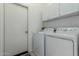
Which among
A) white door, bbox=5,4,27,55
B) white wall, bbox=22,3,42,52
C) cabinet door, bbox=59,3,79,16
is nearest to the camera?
cabinet door, bbox=59,3,79,16

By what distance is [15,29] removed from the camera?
6.03 ft

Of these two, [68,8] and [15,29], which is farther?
[15,29]

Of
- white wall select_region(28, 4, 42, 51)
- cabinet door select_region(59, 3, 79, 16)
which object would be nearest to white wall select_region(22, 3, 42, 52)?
white wall select_region(28, 4, 42, 51)

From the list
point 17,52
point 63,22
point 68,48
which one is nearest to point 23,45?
point 17,52

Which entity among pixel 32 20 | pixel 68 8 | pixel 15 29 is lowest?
pixel 15 29

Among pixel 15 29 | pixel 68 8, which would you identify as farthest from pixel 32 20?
pixel 68 8

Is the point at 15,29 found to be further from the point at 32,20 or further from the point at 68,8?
the point at 68,8

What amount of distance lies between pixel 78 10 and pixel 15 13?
1490 millimetres

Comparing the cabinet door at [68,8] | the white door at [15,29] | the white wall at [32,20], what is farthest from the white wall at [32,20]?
the cabinet door at [68,8]

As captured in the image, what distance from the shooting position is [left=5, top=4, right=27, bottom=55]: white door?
5.58ft

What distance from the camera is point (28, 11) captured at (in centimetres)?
210

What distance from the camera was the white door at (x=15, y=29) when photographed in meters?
1.70

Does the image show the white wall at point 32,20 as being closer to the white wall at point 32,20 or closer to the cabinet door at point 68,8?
the white wall at point 32,20

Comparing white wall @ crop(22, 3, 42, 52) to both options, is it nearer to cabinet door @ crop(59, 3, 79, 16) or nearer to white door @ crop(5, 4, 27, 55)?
white door @ crop(5, 4, 27, 55)
